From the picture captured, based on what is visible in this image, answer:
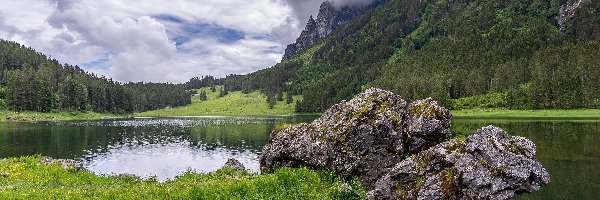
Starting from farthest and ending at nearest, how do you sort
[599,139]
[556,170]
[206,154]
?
[206,154] → [599,139] → [556,170]

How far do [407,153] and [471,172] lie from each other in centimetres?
715

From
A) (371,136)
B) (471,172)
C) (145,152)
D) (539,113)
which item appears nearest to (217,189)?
(371,136)

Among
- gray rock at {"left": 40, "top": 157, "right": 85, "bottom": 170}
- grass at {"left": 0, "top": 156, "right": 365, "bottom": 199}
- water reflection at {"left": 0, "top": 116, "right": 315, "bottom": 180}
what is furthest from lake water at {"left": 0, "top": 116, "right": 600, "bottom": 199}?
grass at {"left": 0, "top": 156, "right": 365, "bottom": 199}

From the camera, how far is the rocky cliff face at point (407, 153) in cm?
2516

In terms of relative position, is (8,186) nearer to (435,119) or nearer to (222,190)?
(222,190)

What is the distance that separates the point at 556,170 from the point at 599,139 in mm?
39061

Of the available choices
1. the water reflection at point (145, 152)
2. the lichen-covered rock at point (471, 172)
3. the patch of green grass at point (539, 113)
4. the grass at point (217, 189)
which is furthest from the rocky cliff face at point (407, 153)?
the patch of green grass at point (539, 113)

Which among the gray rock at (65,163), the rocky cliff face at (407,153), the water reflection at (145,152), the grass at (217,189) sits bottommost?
the water reflection at (145,152)

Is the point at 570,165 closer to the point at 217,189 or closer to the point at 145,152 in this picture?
the point at 217,189

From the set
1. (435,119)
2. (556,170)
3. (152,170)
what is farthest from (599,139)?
(152,170)

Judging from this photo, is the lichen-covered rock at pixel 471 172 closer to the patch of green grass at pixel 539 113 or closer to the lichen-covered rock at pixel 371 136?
the lichen-covered rock at pixel 371 136

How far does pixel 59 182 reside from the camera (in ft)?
106

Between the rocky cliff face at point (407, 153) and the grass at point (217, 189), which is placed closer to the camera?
the grass at point (217, 189)

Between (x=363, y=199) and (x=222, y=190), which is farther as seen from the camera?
(x=363, y=199)
